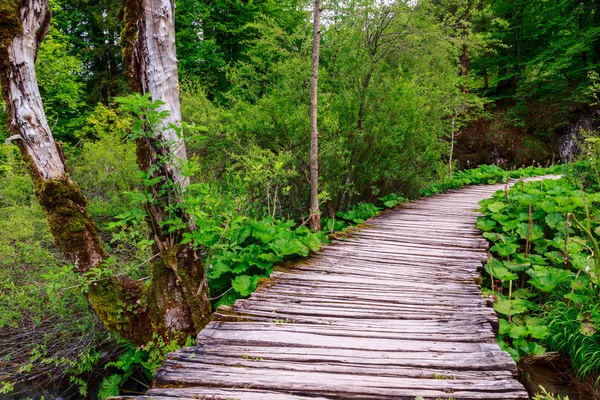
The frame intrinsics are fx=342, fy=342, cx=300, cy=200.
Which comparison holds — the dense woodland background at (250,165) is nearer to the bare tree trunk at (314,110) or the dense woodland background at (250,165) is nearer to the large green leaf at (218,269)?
the large green leaf at (218,269)

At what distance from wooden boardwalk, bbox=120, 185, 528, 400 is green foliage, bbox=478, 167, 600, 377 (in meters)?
0.45

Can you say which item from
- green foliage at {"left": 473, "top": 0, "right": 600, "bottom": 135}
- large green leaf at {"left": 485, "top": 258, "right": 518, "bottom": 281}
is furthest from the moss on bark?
green foliage at {"left": 473, "top": 0, "right": 600, "bottom": 135}

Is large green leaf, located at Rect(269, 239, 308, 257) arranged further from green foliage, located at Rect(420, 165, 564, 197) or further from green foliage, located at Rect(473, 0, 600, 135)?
green foliage, located at Rect(473, 0, 600, 135)

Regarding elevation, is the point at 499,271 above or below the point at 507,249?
below

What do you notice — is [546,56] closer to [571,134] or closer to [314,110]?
[571,134]

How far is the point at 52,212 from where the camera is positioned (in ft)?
10.5

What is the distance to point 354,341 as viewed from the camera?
2516 mm

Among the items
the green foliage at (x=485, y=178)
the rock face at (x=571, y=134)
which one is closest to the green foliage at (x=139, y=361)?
the green foliage at (x=485, y=178)

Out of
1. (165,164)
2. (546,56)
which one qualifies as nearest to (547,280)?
(165,164)

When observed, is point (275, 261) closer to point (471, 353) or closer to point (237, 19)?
point (471, 353)

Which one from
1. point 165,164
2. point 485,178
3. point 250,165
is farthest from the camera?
point 485,178

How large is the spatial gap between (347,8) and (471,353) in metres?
6.47

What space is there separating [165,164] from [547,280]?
13.2 feet

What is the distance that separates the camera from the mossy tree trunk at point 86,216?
2.91 meters
